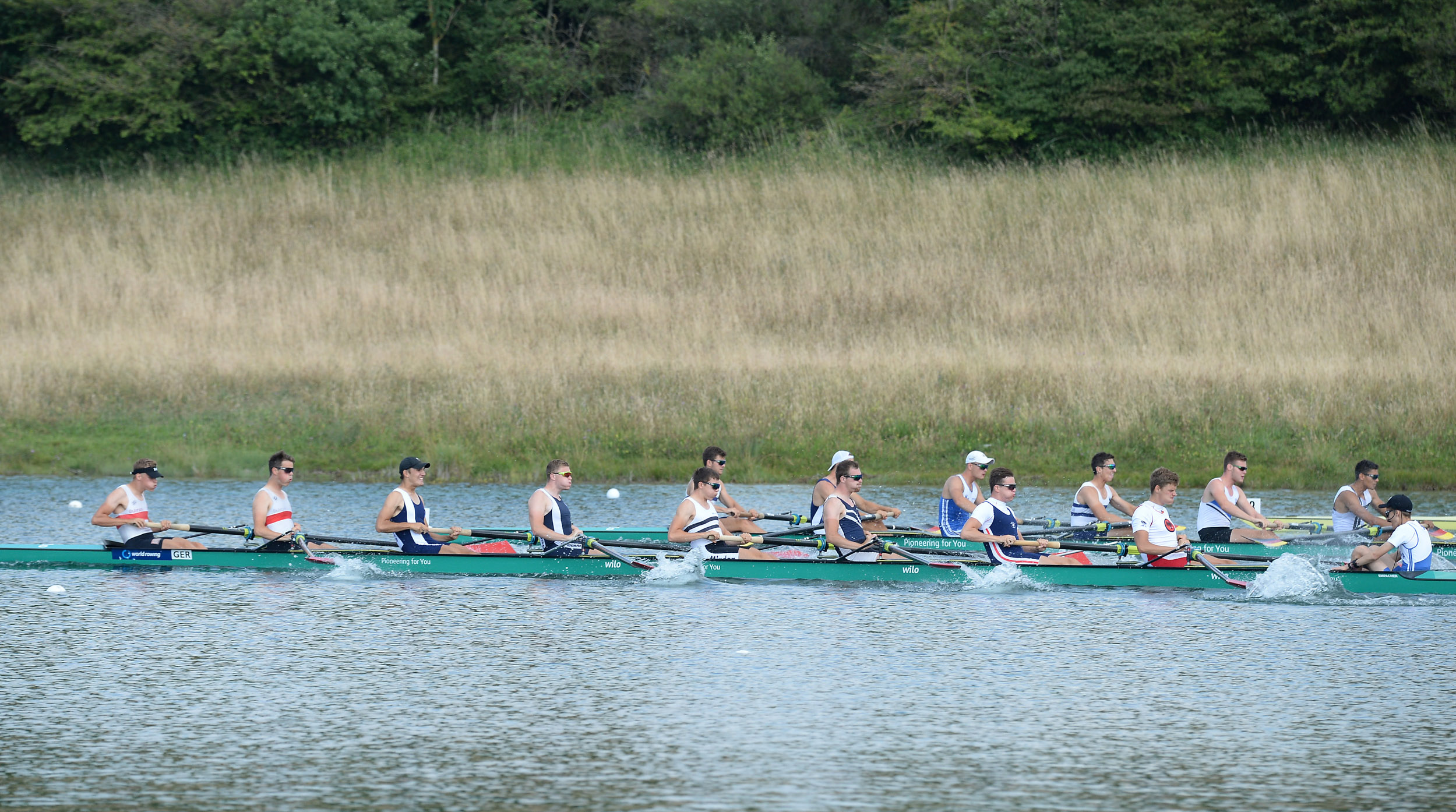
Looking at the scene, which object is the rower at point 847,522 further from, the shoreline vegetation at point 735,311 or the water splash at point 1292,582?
the shoreline vegetation at point 735,311

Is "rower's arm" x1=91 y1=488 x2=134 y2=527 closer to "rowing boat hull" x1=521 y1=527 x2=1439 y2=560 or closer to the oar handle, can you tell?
the oar handle

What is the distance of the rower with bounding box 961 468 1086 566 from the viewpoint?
Result: 1722cm

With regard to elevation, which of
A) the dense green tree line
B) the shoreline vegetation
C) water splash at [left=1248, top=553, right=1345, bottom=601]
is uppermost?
the dense green tree line

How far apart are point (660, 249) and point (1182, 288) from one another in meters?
12.3

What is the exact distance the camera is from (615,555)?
1764cm

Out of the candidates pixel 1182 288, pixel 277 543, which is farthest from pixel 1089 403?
pixel 277 543

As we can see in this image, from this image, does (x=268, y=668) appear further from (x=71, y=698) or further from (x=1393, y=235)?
(x=1393, y=235)

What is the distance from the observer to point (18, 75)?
1747 inches

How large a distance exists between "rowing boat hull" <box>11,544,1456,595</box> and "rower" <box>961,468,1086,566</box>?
11.1 inches

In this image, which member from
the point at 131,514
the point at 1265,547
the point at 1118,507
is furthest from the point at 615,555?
the point at 1265,547

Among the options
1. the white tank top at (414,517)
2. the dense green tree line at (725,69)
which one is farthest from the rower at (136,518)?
the dense green tree line at (725,69)

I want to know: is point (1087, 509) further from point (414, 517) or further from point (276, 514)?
point (276, 514)

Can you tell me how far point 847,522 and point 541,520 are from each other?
3.36 metres

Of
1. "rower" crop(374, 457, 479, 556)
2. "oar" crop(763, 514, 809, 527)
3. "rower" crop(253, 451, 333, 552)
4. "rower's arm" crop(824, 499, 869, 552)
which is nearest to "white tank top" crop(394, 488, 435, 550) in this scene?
"rower" crop(374, 457, 479, 556)
